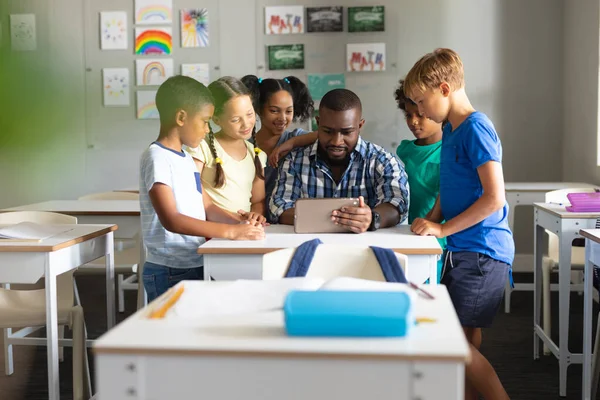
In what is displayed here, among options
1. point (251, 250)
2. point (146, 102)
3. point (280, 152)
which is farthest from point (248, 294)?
point (146, 102)

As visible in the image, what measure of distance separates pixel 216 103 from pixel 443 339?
1.62m

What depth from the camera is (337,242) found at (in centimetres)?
210

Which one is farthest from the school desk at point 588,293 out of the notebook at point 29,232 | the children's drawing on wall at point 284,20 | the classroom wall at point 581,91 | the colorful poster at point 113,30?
the colorful poster at point 113,30

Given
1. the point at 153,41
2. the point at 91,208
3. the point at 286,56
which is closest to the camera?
the point at 91,208

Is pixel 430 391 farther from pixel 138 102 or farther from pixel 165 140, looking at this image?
pixel 138 102

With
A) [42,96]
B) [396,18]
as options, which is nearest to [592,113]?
[396,18]

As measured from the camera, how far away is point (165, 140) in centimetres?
223

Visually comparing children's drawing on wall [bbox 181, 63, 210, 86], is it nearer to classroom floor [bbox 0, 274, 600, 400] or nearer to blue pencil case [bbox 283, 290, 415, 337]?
classroom floor [bbox 0, 274, 600, 400]

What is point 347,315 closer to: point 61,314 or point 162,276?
point 162,276

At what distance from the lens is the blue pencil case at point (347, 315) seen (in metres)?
1.04

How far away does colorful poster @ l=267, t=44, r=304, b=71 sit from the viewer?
530 centimetres

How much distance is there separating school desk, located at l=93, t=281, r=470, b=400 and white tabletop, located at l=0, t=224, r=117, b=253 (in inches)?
46.2

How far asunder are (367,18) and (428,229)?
339 centimetres

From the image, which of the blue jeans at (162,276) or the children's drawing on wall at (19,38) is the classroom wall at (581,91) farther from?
the children's drawing on wall at (19,38)
